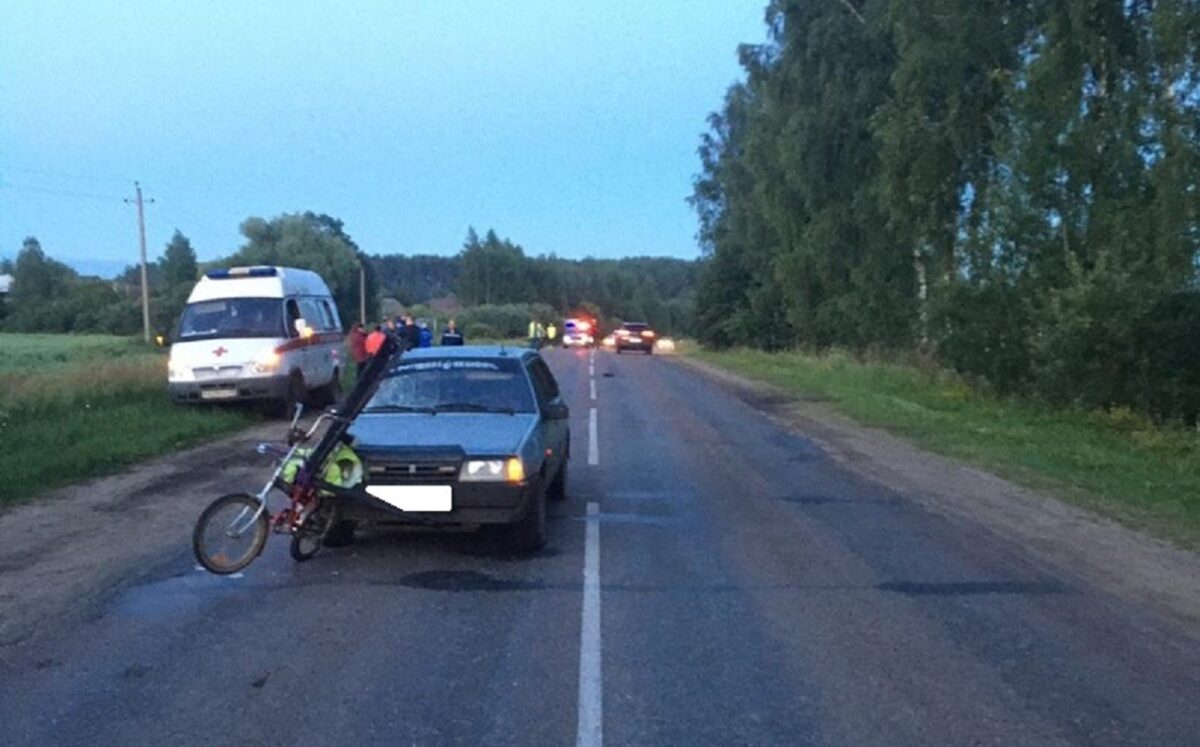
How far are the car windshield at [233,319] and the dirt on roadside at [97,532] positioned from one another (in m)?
5.70

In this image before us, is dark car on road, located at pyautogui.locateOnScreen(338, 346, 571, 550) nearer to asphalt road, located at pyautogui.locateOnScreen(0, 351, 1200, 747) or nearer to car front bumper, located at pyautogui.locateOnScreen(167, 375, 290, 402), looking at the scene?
asphalt road, located at pyautogui.locateOnScreen(0, 351, 1200, 747)

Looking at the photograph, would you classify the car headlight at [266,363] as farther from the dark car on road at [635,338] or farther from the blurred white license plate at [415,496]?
the dark car on road at [635,338]

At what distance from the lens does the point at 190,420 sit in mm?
20719

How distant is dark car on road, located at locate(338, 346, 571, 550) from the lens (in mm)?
9531

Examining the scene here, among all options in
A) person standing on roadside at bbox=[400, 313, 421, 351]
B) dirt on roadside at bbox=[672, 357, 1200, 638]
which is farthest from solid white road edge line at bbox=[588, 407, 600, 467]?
dirt on roadside at bbox=[672, 357, 1200, 638]

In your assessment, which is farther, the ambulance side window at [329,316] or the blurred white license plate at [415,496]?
the ambulance side window at [329,316]

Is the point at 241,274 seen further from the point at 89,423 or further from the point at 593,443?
the point at 593,443

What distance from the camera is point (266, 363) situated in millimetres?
22047

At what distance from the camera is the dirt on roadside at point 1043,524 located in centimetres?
915

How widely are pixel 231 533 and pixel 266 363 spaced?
1312 cm

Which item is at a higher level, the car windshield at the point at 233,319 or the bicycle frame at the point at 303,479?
the car windshield at the point at 233,319

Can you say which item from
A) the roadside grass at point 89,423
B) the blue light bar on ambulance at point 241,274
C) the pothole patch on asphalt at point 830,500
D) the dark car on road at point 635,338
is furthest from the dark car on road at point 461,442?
the dark car on road at point 635,338

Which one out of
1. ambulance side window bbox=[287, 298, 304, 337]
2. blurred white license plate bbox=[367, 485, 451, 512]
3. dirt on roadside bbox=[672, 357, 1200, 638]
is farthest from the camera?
ambulance side window bbox=[287, 298, 304, 337]

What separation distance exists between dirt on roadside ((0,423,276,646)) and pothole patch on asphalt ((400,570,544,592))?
1.93 meters
